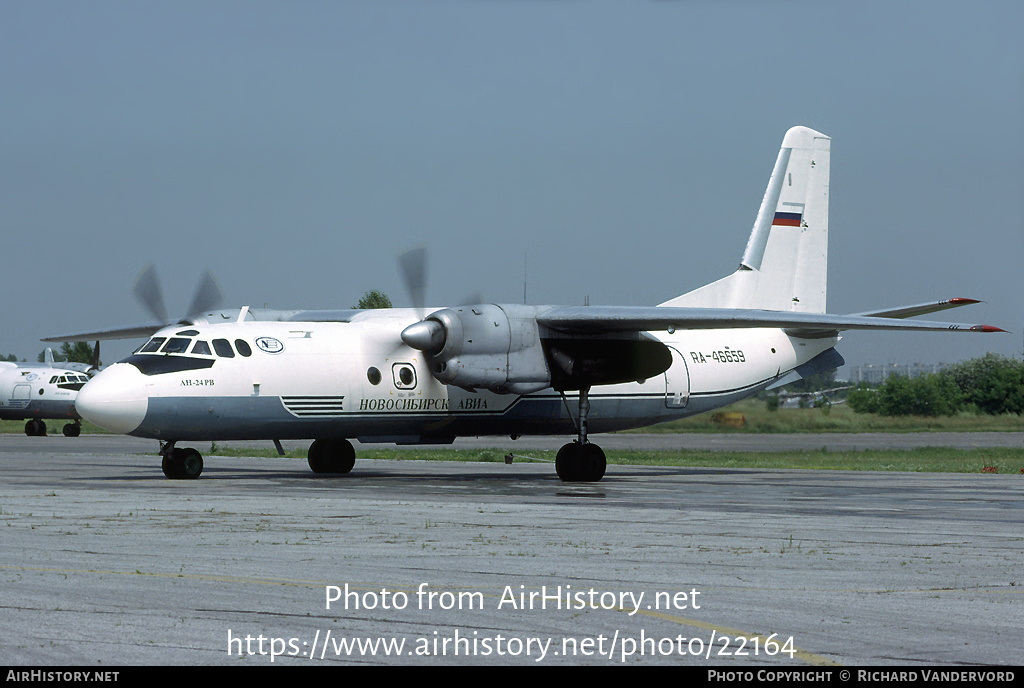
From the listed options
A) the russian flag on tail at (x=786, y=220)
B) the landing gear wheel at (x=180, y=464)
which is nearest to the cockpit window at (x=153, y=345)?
the landing gear wheel at (x=180, y=464)

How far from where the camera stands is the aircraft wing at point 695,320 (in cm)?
2364

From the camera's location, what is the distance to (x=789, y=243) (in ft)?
102

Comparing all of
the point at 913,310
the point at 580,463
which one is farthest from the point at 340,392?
the point at 913,310

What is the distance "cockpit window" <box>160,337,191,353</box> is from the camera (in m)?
22.8

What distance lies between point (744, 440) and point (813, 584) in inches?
1681

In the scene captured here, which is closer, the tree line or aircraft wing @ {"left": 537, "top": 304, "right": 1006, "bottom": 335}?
aircraft wing @ {"left": 537, "top": 304, "right": 1006, "bottom": 335}

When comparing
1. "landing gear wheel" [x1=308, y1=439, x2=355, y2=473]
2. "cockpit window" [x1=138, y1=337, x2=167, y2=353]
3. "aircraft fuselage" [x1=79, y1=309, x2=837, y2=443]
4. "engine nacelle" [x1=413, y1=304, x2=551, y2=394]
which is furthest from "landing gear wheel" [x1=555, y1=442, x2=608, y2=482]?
"cockpit window" [x1=138, y1=337, x2=167, y2=353]

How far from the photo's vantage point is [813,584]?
988 centimetres

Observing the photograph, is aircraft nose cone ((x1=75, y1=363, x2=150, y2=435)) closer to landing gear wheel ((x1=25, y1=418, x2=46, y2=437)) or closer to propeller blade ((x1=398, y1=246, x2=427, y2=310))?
propeller blade ((x1=398, y1=246, x2=427, y2=310))

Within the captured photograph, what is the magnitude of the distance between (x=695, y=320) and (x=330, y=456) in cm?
904

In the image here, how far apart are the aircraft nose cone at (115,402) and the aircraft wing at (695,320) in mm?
8107

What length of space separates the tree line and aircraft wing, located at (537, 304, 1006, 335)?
30.8 metres

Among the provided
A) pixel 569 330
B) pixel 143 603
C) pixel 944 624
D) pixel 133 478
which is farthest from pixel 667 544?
pixel 133 478

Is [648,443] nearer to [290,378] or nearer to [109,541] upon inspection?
[290,378]
